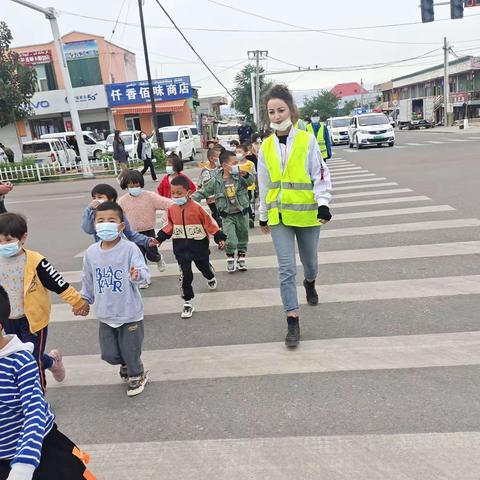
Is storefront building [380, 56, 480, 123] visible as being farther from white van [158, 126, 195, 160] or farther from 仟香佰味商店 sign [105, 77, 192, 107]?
white van [158, 126, 195, 160]

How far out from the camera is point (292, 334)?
3955 mm

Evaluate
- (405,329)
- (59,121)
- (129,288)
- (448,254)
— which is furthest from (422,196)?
(59,121)

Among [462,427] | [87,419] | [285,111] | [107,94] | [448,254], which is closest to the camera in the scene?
[462,427]

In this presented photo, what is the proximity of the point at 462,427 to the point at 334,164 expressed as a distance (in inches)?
645

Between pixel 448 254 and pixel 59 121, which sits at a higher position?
pixel 59 121

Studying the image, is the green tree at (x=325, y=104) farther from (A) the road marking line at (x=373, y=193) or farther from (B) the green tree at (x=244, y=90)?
(A) the road marking line at (x=373, y=193)

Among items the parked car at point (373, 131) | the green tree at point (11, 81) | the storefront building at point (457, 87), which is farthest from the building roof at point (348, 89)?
the green tree at point (11, 81)

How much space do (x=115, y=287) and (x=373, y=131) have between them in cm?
2231

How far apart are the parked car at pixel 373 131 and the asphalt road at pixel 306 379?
17.9m

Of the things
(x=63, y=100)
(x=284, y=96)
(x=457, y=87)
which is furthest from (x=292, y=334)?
(x=457, y=87)

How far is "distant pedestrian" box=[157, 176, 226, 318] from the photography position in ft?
15.7

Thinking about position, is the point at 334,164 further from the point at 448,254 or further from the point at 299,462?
the point at 299,462

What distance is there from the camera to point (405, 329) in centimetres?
409

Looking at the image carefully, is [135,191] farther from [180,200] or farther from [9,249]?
[9,249]
